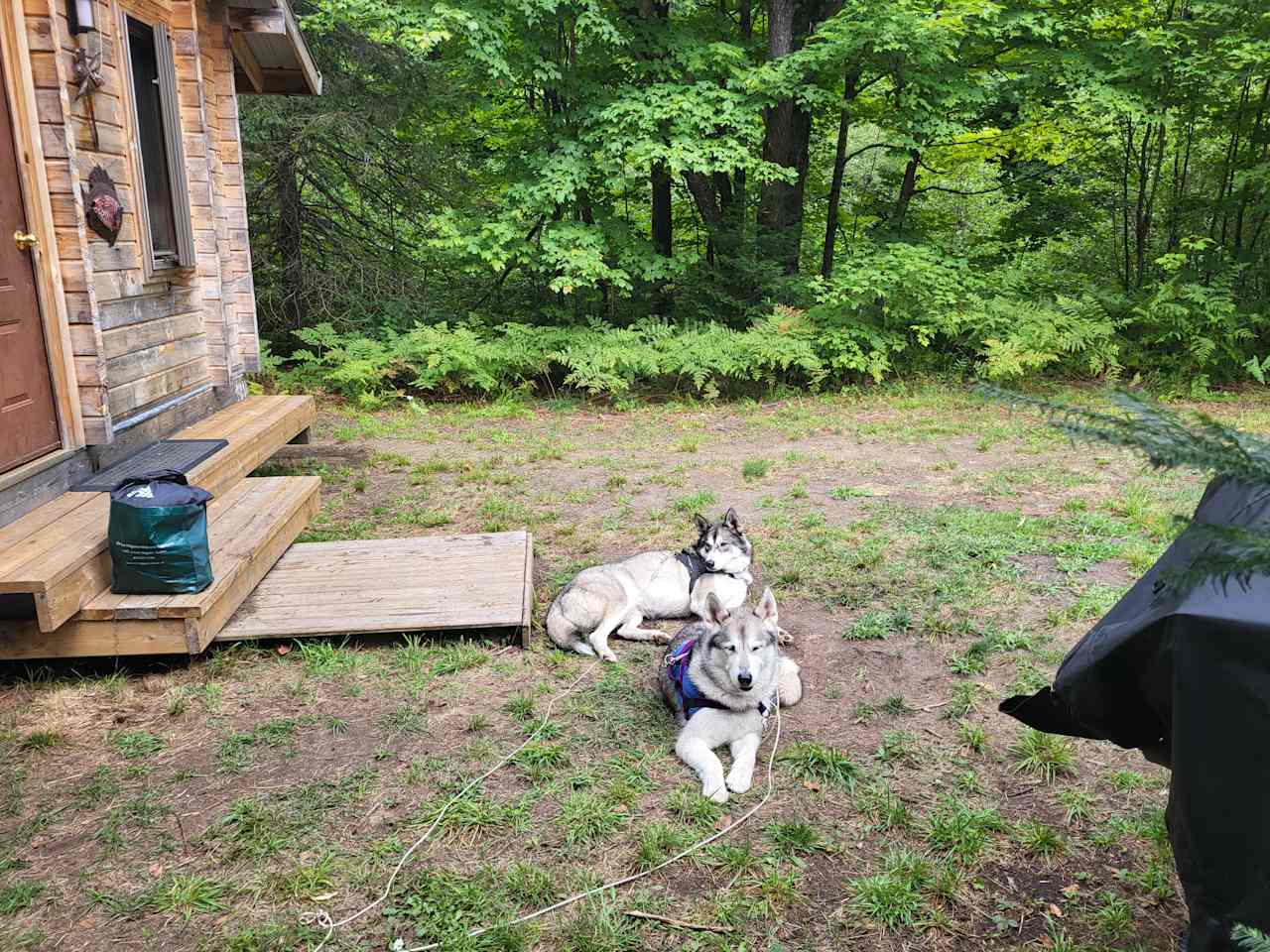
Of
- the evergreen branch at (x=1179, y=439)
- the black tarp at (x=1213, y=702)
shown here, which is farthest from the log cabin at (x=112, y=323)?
the evergreen branch at (x=1179, y=439)

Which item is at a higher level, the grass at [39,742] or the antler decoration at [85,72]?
the antler decoration at [85,72]

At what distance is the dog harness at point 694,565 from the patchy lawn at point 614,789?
531mm

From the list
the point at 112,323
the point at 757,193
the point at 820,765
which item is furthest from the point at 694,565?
the point at 757,193

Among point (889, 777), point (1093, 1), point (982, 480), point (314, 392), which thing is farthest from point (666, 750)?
point (1093, 1)

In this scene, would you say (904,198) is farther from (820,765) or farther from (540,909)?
(540,909)

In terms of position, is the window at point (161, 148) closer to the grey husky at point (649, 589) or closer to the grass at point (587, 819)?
the grey husky at point (649, 589)

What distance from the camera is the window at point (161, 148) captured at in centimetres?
673

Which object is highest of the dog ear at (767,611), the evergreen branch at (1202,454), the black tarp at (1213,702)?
the evergreen branch at (1202,454)

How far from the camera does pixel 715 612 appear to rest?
4020 mm

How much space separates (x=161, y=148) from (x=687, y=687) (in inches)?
232

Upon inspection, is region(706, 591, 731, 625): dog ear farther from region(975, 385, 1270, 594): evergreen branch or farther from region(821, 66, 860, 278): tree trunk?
region(821, 66, 860, 278): tree trunk

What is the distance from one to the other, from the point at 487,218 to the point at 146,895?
9884 mm

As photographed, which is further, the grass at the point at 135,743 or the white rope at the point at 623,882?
the grass at the point at 135,743

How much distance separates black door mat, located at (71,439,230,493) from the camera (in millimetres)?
5457
